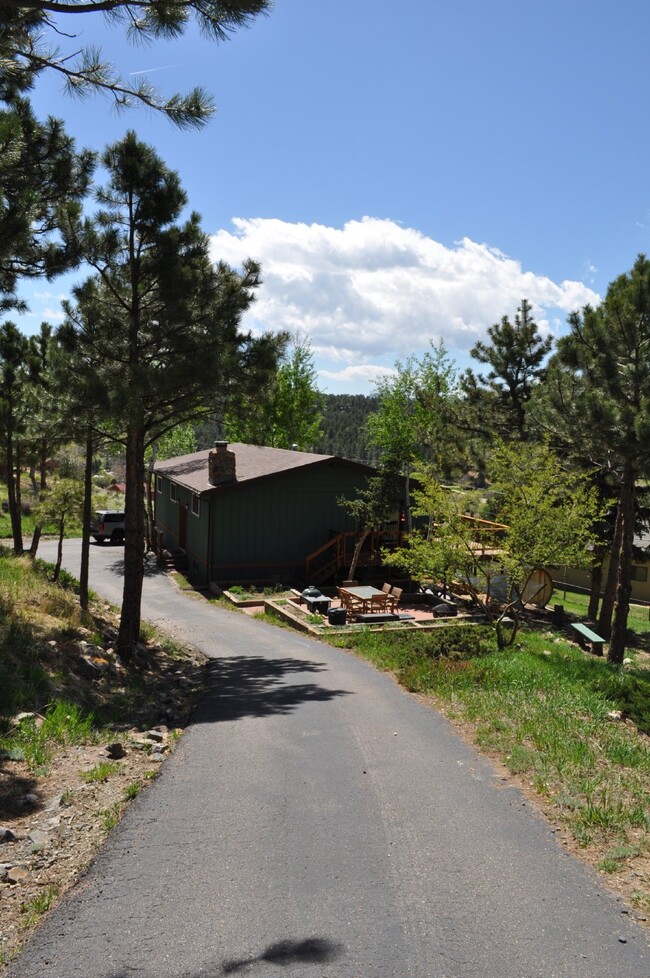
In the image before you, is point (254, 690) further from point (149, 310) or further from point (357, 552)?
point (357, 552)

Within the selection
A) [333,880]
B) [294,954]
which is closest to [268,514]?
[333,880]

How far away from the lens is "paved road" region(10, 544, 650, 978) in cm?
403

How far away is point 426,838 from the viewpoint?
575 centimetres

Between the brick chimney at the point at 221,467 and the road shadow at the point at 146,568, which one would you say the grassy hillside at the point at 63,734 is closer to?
the brick chimney at the point at 221,467

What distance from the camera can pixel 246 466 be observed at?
26.7 meters

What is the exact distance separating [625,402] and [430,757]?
412 inches

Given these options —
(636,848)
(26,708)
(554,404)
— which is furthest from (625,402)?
(26,708)

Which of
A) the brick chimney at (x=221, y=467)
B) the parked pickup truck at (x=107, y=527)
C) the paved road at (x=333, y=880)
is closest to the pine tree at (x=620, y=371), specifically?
the paved road at (x=333, y=880)

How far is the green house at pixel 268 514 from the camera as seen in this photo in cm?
2433

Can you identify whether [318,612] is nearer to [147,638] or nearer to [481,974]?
[147,638]

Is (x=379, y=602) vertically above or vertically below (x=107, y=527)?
below

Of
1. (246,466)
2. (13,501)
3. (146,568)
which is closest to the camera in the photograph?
(13,501)

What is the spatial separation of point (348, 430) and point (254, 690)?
130 metres

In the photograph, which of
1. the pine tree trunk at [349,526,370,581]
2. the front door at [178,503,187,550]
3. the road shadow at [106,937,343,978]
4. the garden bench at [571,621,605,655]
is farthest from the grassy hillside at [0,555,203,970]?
the front door at [178,503,187,550]
